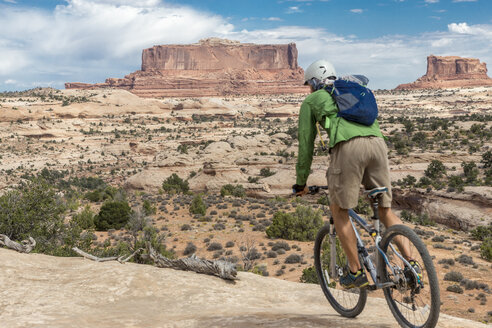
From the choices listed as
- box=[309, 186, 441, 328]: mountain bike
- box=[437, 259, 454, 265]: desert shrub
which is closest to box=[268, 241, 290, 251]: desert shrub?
box=[437, 259, 454, 265]: desert shrub

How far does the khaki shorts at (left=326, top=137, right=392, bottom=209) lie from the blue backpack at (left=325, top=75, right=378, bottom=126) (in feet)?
0.57

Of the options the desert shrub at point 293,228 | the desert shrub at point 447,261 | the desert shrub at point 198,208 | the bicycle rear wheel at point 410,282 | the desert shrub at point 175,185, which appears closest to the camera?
the bicycle rear wheel at point 410,282

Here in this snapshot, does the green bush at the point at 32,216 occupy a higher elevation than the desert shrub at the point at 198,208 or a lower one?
higher

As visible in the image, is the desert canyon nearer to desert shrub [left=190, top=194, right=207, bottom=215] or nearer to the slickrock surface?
the slickrock surface

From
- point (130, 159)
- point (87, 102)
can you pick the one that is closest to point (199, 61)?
point (87, 102)

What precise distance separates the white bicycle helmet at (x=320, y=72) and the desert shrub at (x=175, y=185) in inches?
1204

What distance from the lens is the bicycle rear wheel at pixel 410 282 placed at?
108 inches

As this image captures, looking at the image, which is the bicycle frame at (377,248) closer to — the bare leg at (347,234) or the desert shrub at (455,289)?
the bare leg at (347,234)

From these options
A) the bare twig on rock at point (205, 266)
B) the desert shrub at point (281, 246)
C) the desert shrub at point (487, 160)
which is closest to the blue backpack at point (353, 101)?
the bare twig on rock at point (205, 266)

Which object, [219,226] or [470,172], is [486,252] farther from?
[470,172]

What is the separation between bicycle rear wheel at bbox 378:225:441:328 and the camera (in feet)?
9.01

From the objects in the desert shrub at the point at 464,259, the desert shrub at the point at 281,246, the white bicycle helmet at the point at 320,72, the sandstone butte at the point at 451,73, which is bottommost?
the desert shrub at the point at 281,246

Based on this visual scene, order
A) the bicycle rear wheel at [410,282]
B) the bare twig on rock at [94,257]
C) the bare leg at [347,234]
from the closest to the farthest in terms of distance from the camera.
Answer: the bicycle rear wheel at [410,282] < the bare leg at [347,234] < the bare twig on rock at [94,257]

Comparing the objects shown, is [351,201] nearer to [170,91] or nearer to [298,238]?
[298,238]
